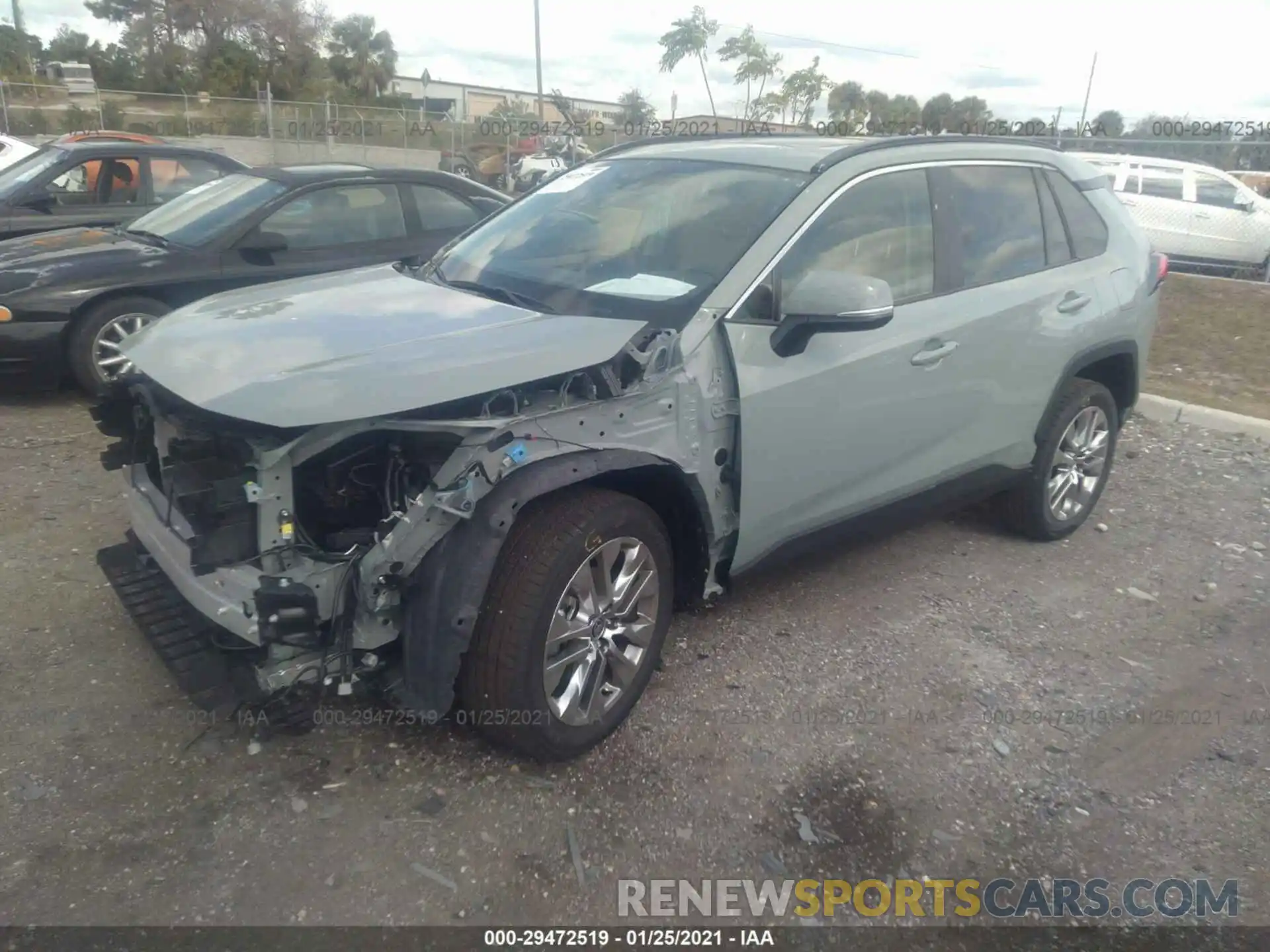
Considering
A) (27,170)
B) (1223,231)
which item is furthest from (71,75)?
(1223,231)

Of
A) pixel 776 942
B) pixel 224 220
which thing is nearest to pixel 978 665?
pixel 776 942

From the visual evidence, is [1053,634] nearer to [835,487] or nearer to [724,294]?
[835,487]

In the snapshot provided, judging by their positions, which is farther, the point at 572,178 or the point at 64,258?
the point at 64,258

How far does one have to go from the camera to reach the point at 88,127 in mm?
27297

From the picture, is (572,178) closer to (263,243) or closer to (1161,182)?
(263,243)

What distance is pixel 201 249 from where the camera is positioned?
21.1 feet

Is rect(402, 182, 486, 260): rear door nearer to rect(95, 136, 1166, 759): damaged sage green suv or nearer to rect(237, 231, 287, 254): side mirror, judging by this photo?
rect(237, 231, 287, 254): side mirror

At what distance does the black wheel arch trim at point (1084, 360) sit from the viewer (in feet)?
15.0

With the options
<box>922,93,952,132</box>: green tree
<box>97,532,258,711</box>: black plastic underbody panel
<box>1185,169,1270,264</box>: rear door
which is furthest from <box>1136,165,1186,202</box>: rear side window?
<box>97,532,258,711</box>: black plastic underbody panel

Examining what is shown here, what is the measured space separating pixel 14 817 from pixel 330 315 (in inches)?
67.5

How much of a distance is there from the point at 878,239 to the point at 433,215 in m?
4.27

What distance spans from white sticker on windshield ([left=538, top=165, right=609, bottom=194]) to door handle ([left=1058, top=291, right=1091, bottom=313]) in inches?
83.0

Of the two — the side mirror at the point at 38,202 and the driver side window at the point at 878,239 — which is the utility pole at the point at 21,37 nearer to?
the side mirror at the point at 38,202

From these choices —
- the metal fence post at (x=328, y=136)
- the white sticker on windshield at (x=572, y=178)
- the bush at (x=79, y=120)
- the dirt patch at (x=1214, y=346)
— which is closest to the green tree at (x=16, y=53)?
the bush at (x=79, y=120)
